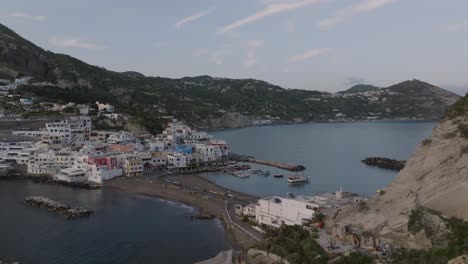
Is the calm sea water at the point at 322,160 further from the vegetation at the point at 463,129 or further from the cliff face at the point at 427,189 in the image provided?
the vegetation at the point at 463,129

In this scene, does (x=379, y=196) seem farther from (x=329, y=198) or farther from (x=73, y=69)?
(x=73, y=69)

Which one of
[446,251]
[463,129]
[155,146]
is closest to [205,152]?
[155,146]

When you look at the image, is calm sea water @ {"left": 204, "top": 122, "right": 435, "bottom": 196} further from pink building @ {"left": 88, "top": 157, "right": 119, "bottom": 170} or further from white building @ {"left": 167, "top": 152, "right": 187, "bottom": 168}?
pink building @ {"left": 88, "top": 157, "right": 119, "bottom": 170}

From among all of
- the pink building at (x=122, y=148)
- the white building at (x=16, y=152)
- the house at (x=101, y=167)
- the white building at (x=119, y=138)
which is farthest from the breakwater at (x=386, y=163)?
the white building at (x=16, y=152)

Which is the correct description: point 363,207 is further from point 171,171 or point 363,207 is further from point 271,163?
point 271,163

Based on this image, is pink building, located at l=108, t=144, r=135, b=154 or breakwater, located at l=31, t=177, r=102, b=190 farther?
pink building, located at l=108, t=144, r=135, b=154

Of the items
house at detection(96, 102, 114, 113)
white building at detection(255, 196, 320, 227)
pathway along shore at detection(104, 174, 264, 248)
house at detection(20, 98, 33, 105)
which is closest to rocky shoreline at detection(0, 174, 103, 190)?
pathway along shore at detection(104, 174, 264, 248)

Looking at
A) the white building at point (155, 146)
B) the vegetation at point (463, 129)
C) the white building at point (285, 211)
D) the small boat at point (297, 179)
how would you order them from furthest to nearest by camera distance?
the white building at point (155, 146), the small boat at point (297, 179), the white building at point (285, 211), the vegetation at point (463, 129)

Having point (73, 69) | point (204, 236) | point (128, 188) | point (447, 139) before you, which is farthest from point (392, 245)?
point (73, 69)
